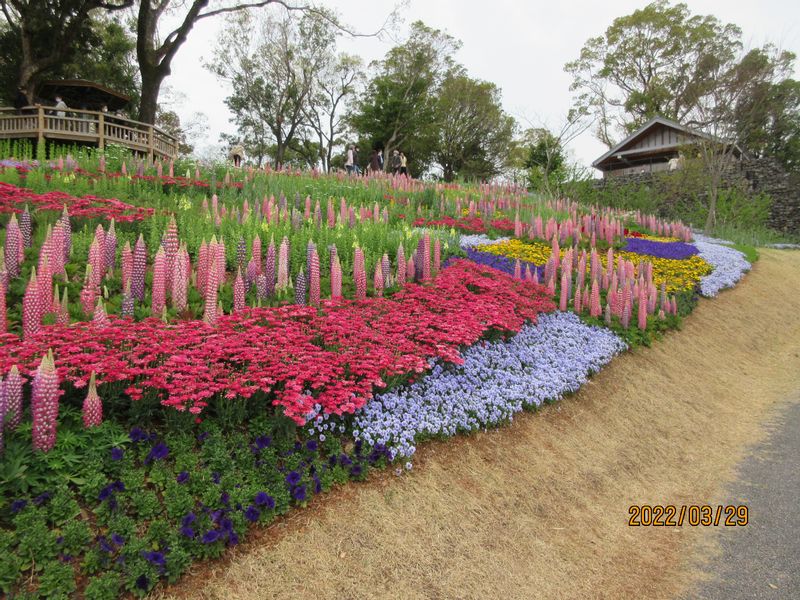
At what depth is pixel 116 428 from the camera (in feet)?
10.6

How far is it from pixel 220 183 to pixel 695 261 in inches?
413

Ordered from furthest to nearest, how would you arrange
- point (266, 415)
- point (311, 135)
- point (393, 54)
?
point (311, 135)
point (393, 54)
point (266, 415)

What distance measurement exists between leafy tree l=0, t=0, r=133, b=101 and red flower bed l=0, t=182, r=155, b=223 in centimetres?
2189

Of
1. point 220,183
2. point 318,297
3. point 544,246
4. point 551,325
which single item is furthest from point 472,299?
point 220,183

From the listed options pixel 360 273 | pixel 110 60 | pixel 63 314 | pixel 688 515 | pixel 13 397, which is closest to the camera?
pixel 13 397

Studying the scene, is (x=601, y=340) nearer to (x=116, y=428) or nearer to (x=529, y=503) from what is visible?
(x=529, y=503)

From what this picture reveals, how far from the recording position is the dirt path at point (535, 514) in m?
3.06

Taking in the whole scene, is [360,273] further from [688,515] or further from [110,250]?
[688,515]

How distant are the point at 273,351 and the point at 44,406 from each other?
1457 millimetres

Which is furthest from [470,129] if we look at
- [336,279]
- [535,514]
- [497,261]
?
[535,514]

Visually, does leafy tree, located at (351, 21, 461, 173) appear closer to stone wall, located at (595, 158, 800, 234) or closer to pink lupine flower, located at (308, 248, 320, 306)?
stone wall, located at (595, 158, 800, 234)

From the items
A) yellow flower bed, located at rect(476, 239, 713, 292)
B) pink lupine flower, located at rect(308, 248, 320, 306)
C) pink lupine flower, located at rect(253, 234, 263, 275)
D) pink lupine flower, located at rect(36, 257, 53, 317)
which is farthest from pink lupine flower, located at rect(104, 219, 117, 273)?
yellow flower bed, located at rect(476, 239, 713, 292)

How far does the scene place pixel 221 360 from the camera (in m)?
4.03

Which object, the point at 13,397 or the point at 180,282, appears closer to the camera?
the point at 13,397
